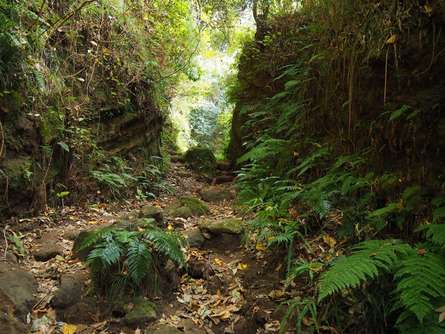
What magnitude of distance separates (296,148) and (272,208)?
1.21 metres

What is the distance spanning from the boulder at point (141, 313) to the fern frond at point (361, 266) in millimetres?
1477

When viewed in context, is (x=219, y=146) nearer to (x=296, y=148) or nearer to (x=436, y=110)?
(x=296, y=148)

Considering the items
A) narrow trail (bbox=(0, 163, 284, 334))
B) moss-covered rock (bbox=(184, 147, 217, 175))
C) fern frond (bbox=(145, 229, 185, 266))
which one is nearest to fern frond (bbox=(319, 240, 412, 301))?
narrow trail (bbox=(0, 163, 284, 334))

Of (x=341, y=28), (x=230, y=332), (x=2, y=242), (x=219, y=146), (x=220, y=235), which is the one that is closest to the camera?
(x=230, y=332)

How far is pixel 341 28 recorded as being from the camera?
4152 millimetres

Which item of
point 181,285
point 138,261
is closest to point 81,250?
point 138,261

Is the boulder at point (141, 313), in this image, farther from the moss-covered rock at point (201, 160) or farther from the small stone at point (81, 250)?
the moss-covered rock at point (201, 160)

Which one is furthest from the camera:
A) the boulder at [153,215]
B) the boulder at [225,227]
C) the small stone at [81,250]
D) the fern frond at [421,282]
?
the boulder at [153,215]

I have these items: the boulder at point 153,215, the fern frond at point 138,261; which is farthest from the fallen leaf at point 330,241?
the boulder at point 153,215

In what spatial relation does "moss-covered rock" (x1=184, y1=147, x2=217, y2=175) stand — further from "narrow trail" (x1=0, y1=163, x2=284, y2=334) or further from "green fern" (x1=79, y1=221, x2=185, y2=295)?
"green fern" (x1=79, y1=221, x2=185, y2=295)

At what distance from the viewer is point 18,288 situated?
10.1 feet

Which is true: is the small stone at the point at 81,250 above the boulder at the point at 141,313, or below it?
above

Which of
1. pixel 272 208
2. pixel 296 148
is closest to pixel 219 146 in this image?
pixel 296 148

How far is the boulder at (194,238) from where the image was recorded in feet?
14.0
